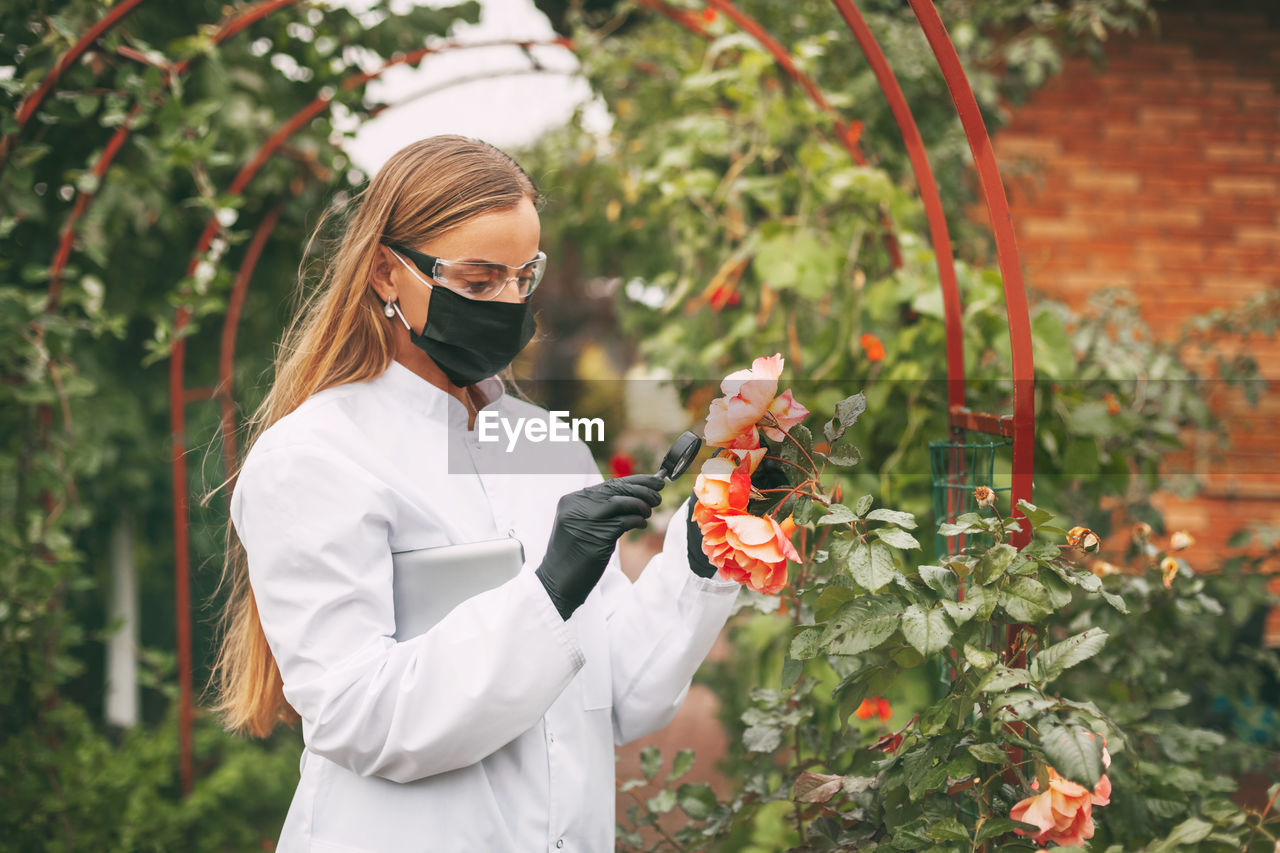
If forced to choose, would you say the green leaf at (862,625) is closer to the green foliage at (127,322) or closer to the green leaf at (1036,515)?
the green leaf at (1036,515)

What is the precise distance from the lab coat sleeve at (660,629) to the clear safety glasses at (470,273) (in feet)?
1.36

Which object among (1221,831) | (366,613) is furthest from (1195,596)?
(366,613)

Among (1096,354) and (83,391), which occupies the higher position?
(1096,354)

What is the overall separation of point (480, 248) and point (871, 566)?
662 millimetres

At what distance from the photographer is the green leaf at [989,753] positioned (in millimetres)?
1147

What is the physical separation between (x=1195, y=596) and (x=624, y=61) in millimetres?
2438

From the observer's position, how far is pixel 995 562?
120 cm

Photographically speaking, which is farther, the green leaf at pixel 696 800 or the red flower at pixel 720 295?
the red flower at pixel 720 295

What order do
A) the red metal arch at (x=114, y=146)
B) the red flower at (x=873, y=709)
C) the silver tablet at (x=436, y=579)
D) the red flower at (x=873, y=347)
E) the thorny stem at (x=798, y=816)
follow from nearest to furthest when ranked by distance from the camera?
the silver tablet at (x=436, y=579) < the thorny stem at (x=798, y=816) < the red flower at (x=873, y=709) < the red flower at (x=873, y=347) < the red metal arch at (x=114, y=146)

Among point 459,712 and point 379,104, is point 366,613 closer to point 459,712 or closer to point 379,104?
point 459,712

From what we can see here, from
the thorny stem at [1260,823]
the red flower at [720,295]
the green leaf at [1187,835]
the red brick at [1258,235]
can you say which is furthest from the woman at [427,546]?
the red brick at [1258,235]

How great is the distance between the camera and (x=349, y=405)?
4.22ft

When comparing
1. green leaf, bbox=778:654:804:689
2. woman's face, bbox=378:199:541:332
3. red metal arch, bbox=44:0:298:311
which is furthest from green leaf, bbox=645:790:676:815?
red metal arch, bbox=44:0:298:311

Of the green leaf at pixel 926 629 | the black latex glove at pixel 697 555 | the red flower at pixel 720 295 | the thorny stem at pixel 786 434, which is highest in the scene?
the thorny stem at pixel 786 434
